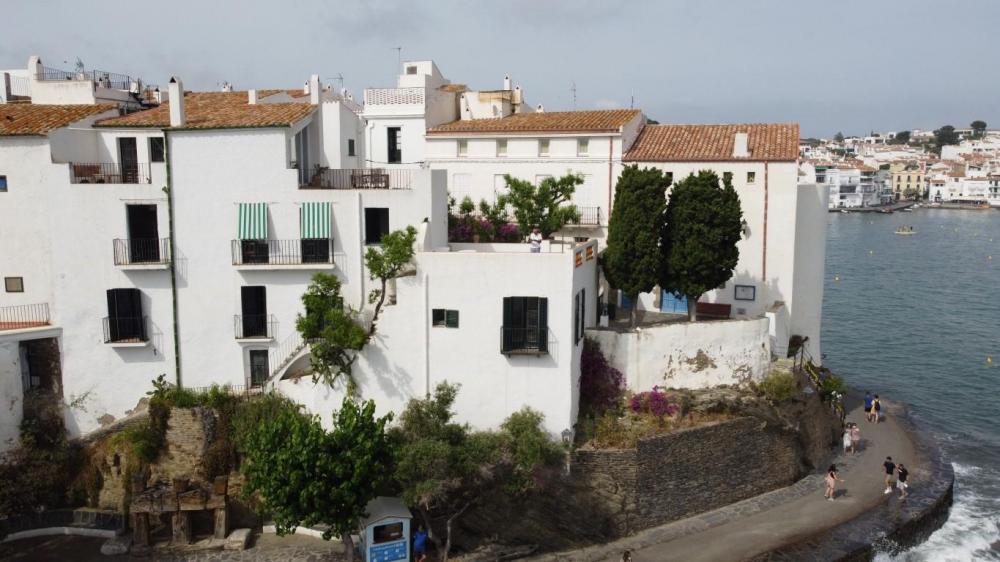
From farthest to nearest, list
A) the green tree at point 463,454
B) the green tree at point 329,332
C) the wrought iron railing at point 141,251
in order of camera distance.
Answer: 1. the wrought iron railing at point 141,251
2. the green tree at point 329,332
3. the green tree at point 463,454

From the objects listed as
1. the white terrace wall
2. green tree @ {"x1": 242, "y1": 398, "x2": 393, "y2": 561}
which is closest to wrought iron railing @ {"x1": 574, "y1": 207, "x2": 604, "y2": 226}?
the white terrace wall

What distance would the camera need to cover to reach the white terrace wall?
29312 mm

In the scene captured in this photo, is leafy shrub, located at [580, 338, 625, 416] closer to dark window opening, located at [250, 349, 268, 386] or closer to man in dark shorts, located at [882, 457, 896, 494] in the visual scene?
dark window opening, located at [250, 349, 268, 386]

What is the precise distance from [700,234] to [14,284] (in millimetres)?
26083

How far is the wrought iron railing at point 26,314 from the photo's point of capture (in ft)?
94.1

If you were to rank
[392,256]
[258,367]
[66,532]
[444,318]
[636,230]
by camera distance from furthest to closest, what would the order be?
[636,230]
[258,367]
[66,532]
[444,318]
[392,256]

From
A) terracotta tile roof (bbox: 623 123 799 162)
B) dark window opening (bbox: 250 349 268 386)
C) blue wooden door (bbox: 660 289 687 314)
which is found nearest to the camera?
dark window opening (bbox: 250 349 268 386)

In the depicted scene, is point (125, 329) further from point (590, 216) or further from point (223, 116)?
point (590, 216)

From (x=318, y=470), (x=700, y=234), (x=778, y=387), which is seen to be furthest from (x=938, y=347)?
(x=318, y=470)

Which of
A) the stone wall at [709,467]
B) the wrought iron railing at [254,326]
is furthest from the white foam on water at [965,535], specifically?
the wrought iron railing at [254,326]

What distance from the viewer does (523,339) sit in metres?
26.0

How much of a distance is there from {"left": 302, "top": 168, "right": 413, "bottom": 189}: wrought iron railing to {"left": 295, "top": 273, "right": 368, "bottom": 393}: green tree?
4.93m

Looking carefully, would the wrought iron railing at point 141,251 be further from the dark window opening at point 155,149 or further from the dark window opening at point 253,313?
the dark window opening at point 155,149

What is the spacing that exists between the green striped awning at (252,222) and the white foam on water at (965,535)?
25.3 meters
